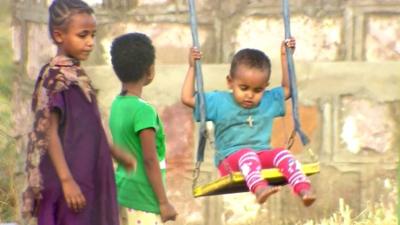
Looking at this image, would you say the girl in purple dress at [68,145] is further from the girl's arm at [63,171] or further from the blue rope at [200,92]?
the blue rope at [200,92]

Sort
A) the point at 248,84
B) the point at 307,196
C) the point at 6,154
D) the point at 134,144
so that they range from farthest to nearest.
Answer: the point at 6,154, the point at 248,84, the point at 307,196, the point at 134,144

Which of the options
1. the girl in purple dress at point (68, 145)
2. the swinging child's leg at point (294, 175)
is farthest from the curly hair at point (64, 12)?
the swinging child's leg at point (294, 175)

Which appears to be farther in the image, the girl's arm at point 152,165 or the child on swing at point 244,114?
the child on swing at point 244,114

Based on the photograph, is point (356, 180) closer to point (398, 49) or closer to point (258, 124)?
point (398, 49)

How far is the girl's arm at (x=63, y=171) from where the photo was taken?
18.5 ft

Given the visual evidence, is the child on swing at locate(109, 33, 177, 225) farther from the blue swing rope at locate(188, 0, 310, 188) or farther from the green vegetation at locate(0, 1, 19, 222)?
the green vegetation at locate(0, 1, 19, 222)

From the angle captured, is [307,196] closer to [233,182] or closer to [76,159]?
[233,182]

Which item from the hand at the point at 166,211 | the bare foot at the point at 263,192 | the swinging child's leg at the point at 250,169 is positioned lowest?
the hand at the point at 166,211

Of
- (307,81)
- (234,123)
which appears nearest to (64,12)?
(234,123)

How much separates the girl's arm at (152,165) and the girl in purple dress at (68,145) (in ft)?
1.17

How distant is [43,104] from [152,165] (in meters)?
0.70

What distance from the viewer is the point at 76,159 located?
5.75 m

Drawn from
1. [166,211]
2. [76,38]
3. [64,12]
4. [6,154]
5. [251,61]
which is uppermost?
→ [64,12]

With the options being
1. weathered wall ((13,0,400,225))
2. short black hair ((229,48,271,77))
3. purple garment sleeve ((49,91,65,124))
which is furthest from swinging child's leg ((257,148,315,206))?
weathered wall ((13,0,400,225))
